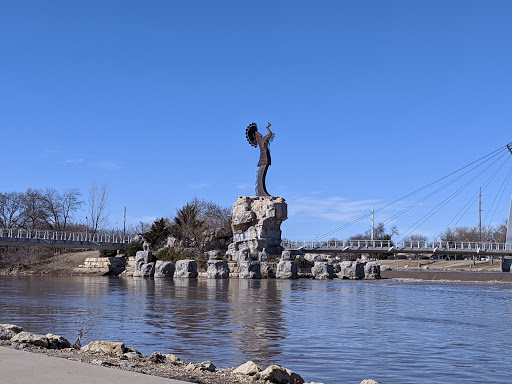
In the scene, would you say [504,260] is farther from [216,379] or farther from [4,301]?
[216,379]

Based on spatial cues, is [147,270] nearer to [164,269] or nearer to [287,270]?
[164,269]

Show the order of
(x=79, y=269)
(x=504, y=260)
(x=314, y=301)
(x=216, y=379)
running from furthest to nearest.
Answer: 1. (x=504, y=260)
2. (x=79, y=269)
3. (x=314, y=301)
4. (x=216, y=379)

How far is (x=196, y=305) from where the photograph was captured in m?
19.9

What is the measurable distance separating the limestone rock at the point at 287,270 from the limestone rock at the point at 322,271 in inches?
65.4

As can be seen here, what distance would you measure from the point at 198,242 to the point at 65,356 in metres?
46.3

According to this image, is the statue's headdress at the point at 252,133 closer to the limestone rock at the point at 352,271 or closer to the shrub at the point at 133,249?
the shrub at the point at 133,249

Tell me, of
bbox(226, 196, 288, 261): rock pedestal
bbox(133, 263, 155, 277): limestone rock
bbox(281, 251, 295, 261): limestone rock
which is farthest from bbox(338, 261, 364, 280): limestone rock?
bbox(133, 263, 155, 277): limestone rock

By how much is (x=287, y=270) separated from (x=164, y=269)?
9472 mm

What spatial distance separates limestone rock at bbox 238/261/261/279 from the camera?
44625mm

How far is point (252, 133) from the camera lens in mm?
57062

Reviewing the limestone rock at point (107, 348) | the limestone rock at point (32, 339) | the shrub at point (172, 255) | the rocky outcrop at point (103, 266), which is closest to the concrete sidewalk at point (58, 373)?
the limestone rock at point (107, 348)

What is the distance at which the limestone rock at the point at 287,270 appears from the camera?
45531 millimetres

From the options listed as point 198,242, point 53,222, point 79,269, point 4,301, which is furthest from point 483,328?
point 53,222

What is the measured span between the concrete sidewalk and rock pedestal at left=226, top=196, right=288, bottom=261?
43224 millimetres
